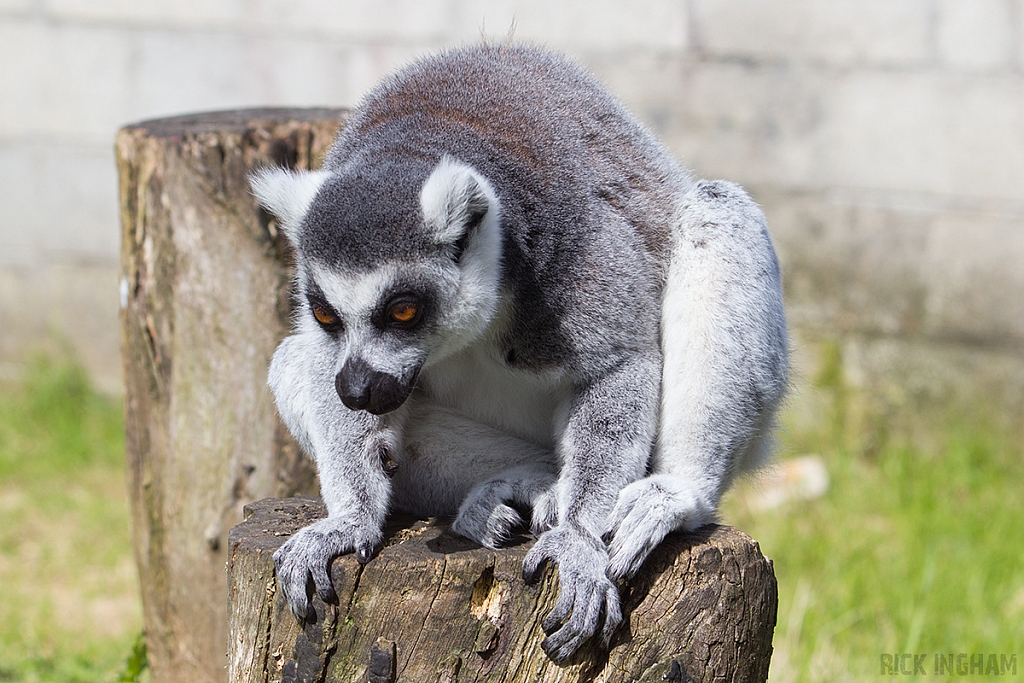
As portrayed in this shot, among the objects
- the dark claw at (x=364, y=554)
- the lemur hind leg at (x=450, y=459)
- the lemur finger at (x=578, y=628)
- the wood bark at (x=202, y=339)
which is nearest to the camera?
the lemur finger at (x=578, y=628)

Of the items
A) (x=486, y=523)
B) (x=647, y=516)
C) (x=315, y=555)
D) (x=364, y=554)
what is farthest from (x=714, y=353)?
(x=315, y=555)

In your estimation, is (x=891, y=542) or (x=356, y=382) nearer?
(x=356, y=382)

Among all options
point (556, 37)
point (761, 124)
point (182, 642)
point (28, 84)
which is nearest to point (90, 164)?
point (28, 84)

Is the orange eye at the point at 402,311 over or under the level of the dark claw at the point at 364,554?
over

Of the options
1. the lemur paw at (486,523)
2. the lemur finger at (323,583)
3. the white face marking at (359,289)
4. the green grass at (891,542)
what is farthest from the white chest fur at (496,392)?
the green grass at (891,542)

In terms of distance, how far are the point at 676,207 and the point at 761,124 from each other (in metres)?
3.70

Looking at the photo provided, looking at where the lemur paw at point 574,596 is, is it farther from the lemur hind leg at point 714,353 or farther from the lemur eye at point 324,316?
the lemur eye at point 324,316

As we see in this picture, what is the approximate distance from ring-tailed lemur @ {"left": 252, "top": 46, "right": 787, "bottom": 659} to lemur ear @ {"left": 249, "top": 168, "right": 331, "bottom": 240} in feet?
0.03

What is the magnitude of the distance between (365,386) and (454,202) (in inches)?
22.7

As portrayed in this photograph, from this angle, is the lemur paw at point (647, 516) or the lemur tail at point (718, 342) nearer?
the lemur paw at point (647, 516)

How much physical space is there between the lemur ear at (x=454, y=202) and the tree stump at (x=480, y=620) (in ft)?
3.00

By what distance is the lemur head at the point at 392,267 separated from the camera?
2.70 metres

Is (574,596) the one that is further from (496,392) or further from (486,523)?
(496,392)

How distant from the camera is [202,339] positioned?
13.7ft
